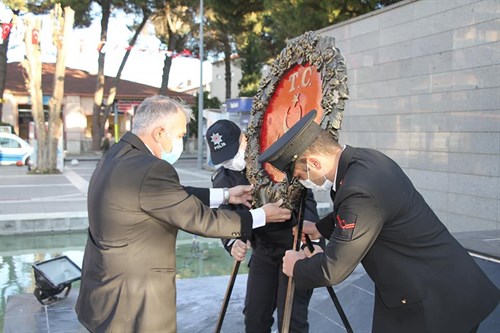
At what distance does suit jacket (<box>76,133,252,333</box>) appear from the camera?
2117 mm

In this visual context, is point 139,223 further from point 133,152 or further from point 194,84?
point 194,84

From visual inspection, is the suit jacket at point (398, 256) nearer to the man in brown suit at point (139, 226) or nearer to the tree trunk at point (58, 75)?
the man in brown suit at point (139, 226)

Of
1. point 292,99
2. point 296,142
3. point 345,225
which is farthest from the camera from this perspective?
point 292,99

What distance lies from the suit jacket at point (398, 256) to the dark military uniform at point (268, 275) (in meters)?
1.02

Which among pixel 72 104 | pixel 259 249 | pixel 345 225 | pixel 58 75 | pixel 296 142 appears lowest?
pixel 259 249

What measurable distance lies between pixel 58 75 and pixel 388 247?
1712 centimetres

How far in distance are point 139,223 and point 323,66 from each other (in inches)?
48.5

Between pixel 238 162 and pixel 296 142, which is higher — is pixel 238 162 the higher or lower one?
the lower one

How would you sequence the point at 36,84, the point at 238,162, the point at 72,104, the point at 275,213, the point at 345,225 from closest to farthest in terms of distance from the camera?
1. the point at 345,225
2. the point at 275,213
3. the point at 238,162
4. the point at 36,84
5. the point at 72,104

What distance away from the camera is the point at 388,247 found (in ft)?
6.36

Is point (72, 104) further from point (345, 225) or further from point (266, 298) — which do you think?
point (345, 225)

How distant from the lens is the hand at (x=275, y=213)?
2.60 meters

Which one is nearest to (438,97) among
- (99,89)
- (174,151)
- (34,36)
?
(174,151)

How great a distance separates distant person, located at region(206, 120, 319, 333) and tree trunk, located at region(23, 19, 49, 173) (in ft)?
48.7
